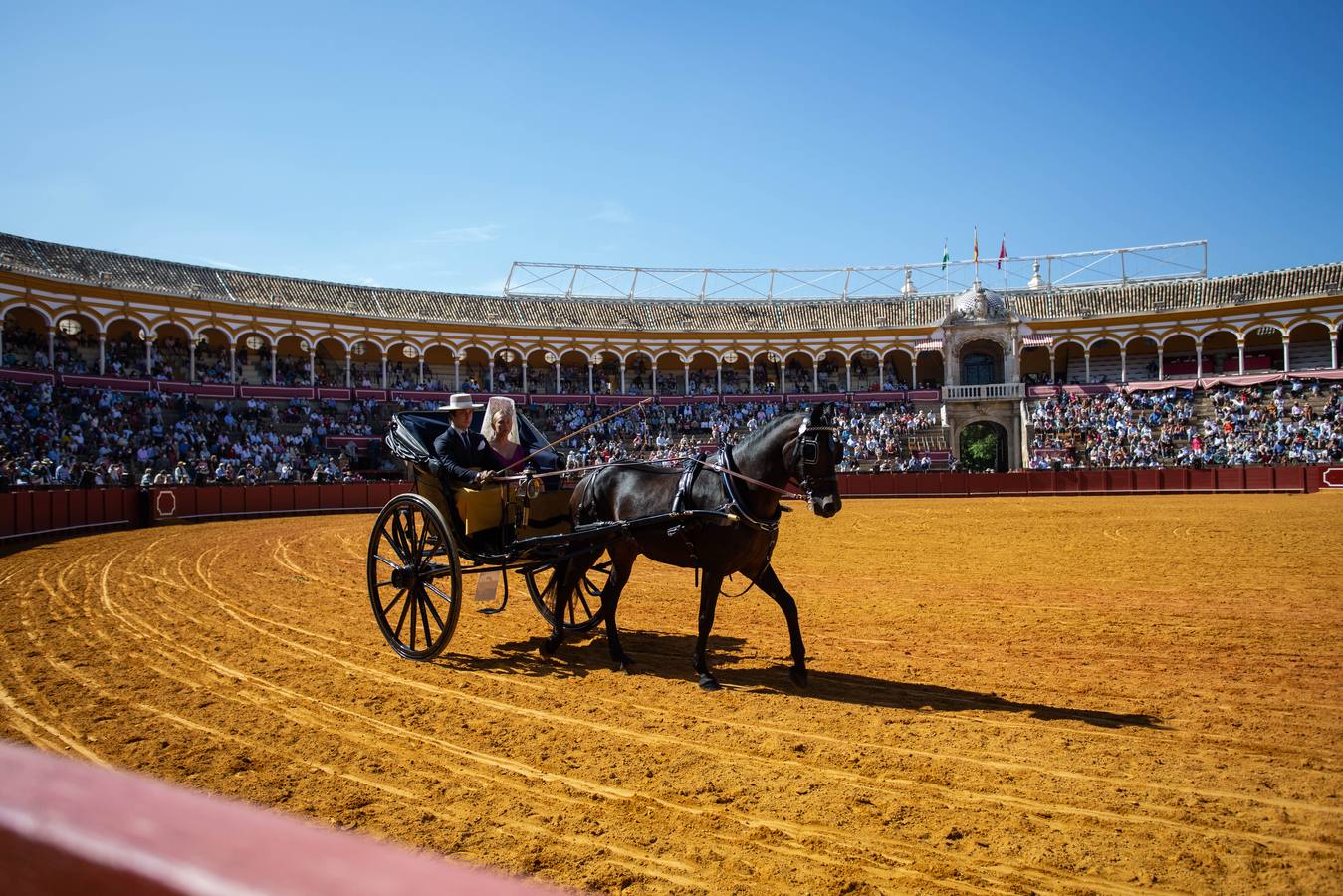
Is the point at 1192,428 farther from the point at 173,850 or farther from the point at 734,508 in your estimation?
the point at 173,850

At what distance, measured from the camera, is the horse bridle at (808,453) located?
19.7 feet

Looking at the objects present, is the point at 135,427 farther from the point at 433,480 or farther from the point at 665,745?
the point at 665,745

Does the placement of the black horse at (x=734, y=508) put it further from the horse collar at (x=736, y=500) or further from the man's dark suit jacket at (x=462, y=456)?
the man's dark suit jacket at (x=462, y=456)

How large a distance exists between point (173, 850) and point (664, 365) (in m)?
46.2

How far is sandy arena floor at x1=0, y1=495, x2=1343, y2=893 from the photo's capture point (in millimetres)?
3459

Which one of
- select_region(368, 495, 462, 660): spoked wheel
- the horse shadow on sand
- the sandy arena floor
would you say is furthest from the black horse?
select_region(368, 495, 462, 660): spoked wheel

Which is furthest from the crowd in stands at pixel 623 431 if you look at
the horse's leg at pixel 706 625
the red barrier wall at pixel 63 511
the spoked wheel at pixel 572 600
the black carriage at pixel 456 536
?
the horse's leg at pixel 706 625

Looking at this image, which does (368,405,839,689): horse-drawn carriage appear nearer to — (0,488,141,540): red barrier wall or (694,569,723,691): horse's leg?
(694,569,723,691): horse's leg

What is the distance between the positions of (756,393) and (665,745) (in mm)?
39336

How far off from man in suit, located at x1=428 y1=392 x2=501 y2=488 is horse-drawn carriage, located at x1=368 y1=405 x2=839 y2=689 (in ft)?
0.37

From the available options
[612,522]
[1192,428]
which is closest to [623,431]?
[1192,428]

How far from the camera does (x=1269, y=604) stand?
8328 mm

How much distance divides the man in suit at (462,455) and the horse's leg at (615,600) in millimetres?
1250

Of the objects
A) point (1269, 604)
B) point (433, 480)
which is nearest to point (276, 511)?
point (433, 480)
